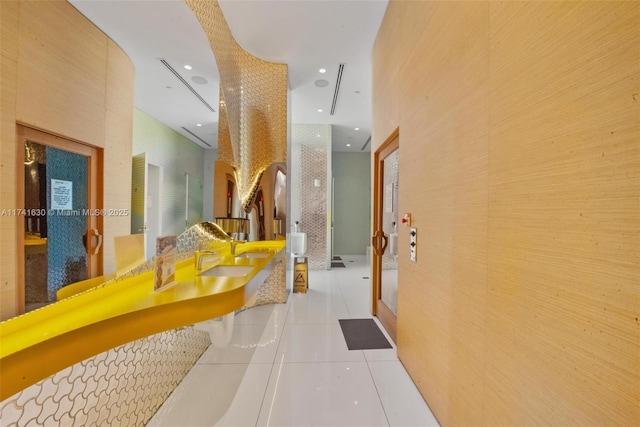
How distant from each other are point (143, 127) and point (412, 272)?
2125 mm

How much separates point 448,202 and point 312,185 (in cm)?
473

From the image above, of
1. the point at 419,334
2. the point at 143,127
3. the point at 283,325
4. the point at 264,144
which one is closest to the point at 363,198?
the point at 264,144

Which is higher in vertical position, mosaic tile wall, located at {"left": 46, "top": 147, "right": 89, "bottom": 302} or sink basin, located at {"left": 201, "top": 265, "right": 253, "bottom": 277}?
mosaic tile wall, located at {"left": 46, "top": 147, "right": 89, "bottom": 302}

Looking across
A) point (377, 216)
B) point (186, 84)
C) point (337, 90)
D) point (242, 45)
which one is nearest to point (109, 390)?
point (186, 84)

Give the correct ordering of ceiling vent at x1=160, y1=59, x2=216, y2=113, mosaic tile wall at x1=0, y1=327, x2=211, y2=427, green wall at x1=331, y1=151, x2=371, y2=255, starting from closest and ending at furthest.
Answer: mosaic tile wall at x1=0, y1=327, x2=211, y2=427
ceiling vent at x1=160, y1=59, x2=216, y2=113
green wall at x1=331, y1=151, x2=371, y2=255

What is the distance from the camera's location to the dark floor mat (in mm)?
2648

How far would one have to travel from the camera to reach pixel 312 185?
614 centimetres

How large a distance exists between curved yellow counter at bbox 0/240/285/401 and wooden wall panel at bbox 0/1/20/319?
0.19 metres

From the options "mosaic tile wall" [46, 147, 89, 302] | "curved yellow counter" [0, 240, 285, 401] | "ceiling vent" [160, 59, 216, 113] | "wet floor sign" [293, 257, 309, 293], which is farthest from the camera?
"wet floor sign" [293, 257, 309, 293]

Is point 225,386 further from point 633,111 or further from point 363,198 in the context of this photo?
point 363,198

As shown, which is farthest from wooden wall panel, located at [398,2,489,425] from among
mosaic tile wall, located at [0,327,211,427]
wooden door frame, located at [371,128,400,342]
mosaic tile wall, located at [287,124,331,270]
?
mosaic tile wall, located at [287,124,331,270]

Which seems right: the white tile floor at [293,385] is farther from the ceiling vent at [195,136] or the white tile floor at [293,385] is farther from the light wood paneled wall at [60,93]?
the ceiling vent at [195,136]

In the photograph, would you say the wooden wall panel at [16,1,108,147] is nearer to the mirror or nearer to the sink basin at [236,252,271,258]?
the mirror

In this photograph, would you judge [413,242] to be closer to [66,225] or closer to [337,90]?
[66,225]
